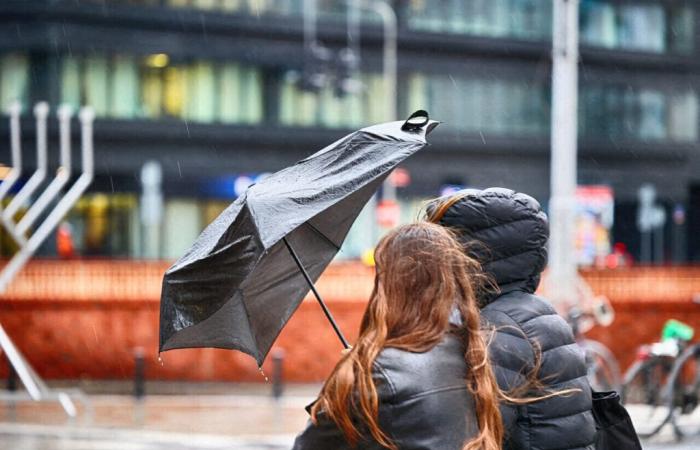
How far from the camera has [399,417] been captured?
2.91m

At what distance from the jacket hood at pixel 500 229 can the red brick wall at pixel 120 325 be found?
12897 millimetres

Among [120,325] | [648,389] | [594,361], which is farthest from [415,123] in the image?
[120,325]

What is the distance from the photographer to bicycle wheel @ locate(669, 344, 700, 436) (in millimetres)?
11102

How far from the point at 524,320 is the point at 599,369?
9.37 m

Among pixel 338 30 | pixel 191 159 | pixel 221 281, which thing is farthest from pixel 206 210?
pixel 221 281

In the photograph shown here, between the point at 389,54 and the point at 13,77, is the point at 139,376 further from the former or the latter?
the point at 389,54

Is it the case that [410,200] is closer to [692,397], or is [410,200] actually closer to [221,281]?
[692,397]

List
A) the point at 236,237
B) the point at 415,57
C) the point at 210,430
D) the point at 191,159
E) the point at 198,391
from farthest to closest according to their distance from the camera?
the point at 415,57
the point at 191,159
the point at 198,391
the point at 210,430
the point at 236,237

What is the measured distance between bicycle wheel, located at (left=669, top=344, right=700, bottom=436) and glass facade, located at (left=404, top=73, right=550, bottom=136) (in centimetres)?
3759

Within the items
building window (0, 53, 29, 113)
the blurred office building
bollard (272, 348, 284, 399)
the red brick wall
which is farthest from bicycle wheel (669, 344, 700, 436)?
building window (0, 53, 29, 113)

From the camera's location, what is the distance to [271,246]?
3508 mm

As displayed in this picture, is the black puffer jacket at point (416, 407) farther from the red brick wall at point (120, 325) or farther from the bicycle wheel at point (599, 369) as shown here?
the red brick wall at point (120, 325)

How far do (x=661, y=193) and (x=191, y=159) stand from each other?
21.9m

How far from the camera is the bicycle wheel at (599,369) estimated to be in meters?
12.2
